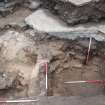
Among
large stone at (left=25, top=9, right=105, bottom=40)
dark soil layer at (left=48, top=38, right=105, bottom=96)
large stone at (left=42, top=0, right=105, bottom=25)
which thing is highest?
large stone at (left=42, top=0, right=105, bottom=25)

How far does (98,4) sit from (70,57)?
2.38 feet

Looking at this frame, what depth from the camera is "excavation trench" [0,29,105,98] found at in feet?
9.85

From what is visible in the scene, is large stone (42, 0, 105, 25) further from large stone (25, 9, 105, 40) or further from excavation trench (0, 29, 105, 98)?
excavation trench (0, 29, 105, 98)

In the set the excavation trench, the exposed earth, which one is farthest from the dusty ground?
the excavation trench

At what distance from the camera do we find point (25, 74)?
3109 millimetres

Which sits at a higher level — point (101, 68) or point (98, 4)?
point (98, 4)

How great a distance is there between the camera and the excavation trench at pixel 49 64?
9.85ft

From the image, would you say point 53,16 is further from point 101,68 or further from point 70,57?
point 101,68

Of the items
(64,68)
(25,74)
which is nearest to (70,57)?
(64,68)

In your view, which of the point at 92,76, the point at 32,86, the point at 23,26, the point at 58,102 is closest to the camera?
the point at 58,102

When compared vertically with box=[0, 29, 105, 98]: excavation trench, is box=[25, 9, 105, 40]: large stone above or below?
above

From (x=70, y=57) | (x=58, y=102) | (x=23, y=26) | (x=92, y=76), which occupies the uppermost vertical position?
(x=23, y=26)

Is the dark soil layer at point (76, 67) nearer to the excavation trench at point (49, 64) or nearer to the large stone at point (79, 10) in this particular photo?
the excavation trench at point (49, 64)

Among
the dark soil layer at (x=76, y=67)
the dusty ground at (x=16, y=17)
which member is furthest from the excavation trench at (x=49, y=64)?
the dusty ground at (x=16, y=17)
